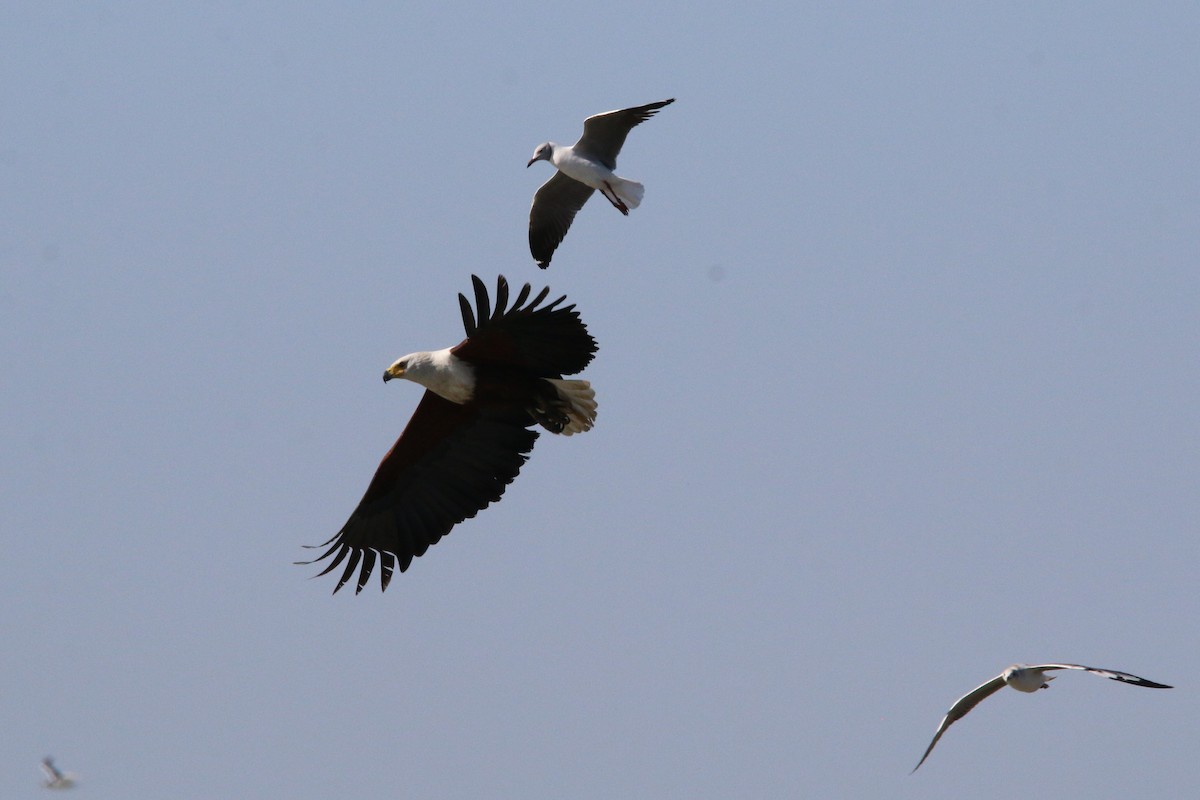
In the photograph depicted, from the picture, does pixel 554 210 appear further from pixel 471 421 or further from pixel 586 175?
pixel 471 421

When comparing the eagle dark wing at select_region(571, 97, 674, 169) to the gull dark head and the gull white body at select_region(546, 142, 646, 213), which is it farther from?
the gull dark head

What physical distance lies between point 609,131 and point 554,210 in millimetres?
1687

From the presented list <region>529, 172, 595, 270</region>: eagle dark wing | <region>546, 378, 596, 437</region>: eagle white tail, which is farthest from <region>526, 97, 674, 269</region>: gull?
<region>546, 378, 596, 437</region>: eagle white tail

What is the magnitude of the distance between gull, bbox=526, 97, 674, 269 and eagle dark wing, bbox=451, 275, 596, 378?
3281 mm

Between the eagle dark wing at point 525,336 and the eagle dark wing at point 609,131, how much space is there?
348cm

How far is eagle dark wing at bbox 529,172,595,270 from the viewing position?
17328mm

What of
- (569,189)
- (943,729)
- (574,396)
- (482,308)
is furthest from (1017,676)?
(569,189)

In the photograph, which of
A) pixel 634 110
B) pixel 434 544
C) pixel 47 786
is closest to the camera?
pixel 434 544

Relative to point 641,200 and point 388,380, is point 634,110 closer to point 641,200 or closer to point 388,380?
point 641,200

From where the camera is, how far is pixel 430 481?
14.1 metres

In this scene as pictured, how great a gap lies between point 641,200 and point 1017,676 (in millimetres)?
5569

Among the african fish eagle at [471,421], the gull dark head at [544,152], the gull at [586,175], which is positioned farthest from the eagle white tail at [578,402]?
the gull dark head at [544,152]

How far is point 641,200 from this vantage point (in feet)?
51.8

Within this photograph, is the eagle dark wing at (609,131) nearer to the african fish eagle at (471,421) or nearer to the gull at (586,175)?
the gull at (586,175)
